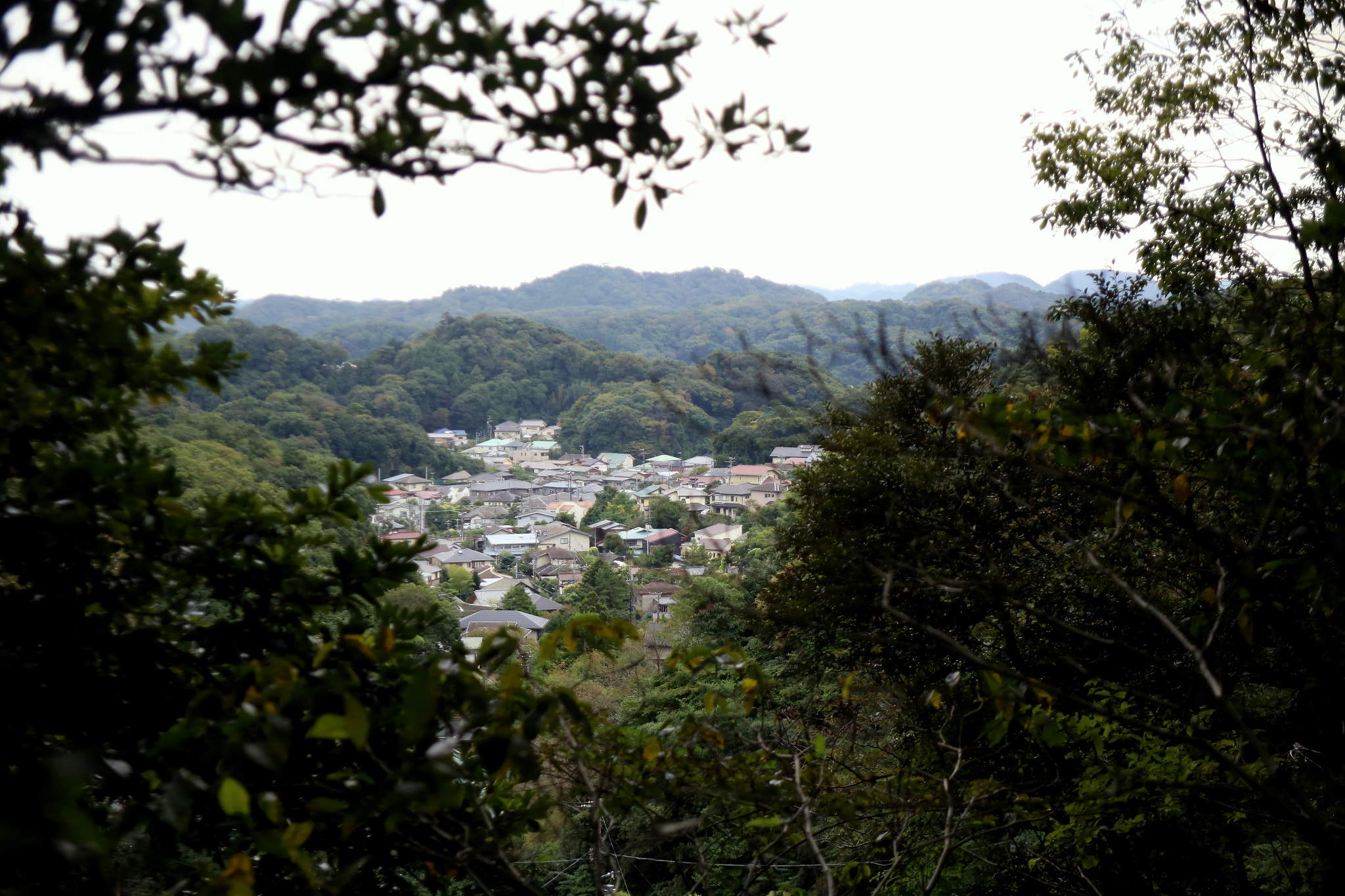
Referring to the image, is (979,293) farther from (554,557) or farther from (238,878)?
(238,878)

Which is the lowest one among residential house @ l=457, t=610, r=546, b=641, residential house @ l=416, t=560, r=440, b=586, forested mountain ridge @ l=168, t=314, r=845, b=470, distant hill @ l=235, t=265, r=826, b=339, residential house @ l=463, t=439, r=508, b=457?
residential house @ l=416, t=560, r=440, b=586

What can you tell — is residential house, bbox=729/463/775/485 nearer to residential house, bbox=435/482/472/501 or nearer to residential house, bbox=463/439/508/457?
residential house, bbox=435/482/472/501

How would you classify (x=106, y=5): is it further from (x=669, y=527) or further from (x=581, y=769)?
(x=669, y=527)

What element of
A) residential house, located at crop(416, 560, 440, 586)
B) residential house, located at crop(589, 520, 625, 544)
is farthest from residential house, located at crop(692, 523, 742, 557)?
residential house, located at crop(416, 560, 440, 586)

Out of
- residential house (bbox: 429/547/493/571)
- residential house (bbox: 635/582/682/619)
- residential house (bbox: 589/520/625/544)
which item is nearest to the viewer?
residential house (bbox: 635/582/682/619)

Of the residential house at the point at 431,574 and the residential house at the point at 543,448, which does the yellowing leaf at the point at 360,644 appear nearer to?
the residential house at the point at 431,574

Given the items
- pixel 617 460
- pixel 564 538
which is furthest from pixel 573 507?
pixel 617 460

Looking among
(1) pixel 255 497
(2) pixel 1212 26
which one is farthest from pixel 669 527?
(1) pixel 255 497

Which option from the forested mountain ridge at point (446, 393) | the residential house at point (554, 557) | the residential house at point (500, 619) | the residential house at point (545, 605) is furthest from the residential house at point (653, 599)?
the residential house at point (554, 557)
